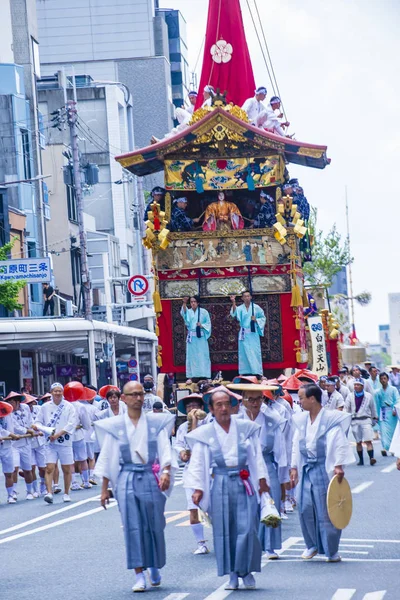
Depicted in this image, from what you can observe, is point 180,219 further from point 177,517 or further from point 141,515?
point 141,515

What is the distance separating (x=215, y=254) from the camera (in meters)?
21.8

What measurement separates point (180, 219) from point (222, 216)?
0.72 metres

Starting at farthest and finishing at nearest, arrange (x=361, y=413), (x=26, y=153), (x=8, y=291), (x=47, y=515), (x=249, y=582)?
(x=26, y=153) → (x=8, y=291) → (x=361, y=413) → (x=47, y=515) → (x=249, y=582)

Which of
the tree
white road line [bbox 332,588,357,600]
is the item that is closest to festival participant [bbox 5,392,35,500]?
white road line [bbox 332,588,357,600]

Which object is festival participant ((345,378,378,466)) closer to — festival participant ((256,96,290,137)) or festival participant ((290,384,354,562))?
festival participant ((256,96,290,137))

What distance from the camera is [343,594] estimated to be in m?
8.73

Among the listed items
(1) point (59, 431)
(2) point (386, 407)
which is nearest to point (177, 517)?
(1) point (59, 431)

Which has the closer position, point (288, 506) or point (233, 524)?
point (233, 524)

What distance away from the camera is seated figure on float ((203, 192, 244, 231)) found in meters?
22.2

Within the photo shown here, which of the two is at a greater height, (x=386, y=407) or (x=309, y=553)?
(x=386, y=407)

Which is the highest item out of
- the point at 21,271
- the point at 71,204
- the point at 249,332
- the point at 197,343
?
the point at 71,204

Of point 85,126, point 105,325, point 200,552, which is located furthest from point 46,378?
point 200,552

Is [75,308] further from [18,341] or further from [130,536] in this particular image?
[130,536]

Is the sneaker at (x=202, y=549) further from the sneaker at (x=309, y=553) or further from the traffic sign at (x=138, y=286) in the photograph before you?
the traffic sign at (x=138, y=286)
